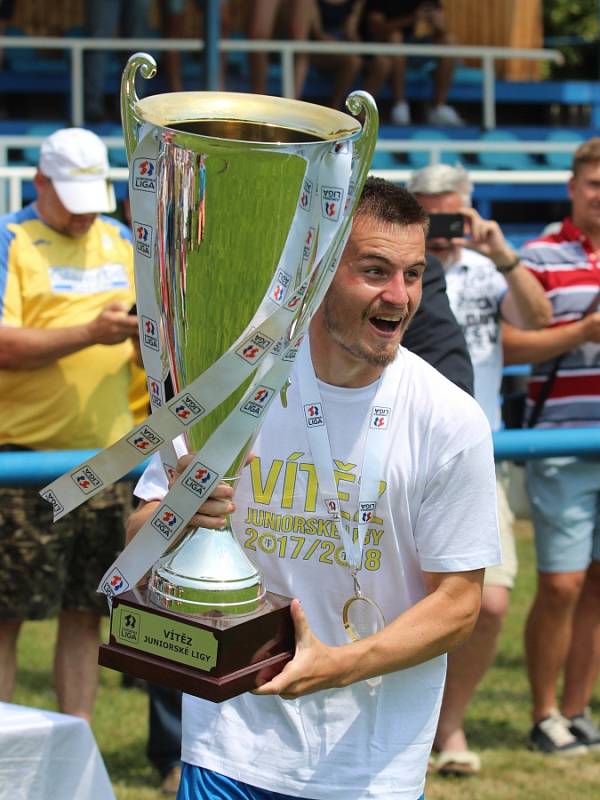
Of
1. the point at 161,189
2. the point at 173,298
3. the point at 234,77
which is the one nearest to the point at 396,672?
the point at 173,298

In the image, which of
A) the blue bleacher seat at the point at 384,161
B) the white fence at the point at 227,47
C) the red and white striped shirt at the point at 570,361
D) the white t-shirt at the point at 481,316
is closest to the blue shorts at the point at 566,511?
the red and white striped shirt at the point at 570,361

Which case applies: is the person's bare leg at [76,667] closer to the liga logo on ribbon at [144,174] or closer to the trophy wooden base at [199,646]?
the trophy wooden base at [199,646]

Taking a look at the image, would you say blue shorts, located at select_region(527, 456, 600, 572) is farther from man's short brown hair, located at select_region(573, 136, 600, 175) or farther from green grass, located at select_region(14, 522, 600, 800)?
man's short brown hair, located at select_region(573, 136, 600, 175)

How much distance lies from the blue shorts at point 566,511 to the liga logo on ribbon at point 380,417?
2452 mm

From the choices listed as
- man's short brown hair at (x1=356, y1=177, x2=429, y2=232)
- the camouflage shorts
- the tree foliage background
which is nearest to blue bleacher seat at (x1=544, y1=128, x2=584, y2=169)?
the camouflage shorts

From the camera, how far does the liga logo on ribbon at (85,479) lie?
2.39m

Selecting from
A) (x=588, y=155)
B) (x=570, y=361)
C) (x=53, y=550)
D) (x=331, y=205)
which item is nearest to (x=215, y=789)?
(x=331, y=205)

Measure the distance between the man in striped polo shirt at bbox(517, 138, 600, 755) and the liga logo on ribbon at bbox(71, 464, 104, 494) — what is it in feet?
9.17

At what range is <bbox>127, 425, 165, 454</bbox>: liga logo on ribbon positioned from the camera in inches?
91.4

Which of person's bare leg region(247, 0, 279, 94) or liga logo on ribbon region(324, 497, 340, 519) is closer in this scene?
liga logo on ribbon region(324, 497, 340, 519)

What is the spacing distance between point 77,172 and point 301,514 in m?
2.33

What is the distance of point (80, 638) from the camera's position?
4.67 metres

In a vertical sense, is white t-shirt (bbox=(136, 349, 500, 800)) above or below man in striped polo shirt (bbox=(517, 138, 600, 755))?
above

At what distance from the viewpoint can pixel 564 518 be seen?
498 cm
